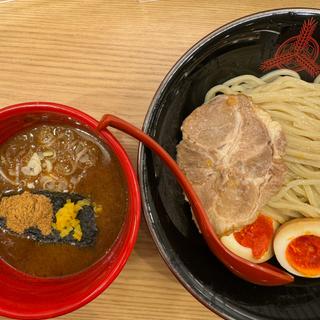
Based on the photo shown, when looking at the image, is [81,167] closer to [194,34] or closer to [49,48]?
[49,48]

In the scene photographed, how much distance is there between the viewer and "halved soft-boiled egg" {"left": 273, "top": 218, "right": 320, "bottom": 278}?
4.97 feet

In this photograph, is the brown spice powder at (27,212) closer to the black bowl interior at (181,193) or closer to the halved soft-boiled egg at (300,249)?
the black bowl interior at (181,193)

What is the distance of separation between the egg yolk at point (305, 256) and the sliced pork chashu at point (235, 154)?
0.17m

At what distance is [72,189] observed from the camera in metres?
1.51

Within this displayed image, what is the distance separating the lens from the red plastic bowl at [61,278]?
136 cm

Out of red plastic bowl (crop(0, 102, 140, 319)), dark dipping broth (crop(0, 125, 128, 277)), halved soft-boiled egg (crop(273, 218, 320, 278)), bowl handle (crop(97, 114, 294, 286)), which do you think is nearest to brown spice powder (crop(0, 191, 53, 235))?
dark dipping broth (crop(0, 125, 128, 277))

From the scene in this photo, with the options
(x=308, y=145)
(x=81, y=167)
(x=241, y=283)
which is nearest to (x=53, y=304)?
(x=81, y=167)

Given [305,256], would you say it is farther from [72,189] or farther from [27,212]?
[27,212]

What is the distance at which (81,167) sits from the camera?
151 cm

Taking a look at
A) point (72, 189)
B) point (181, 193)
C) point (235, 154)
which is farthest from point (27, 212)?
point (235, 154)

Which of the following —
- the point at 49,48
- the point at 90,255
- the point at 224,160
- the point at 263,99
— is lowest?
the point at 90,255

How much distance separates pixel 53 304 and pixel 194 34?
3.42ft

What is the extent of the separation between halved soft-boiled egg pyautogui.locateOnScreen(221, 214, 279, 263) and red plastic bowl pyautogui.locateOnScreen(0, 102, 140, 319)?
0.37 m

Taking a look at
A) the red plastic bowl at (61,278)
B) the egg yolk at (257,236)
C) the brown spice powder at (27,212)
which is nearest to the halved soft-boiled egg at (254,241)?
the egg yolk at (257,236)
